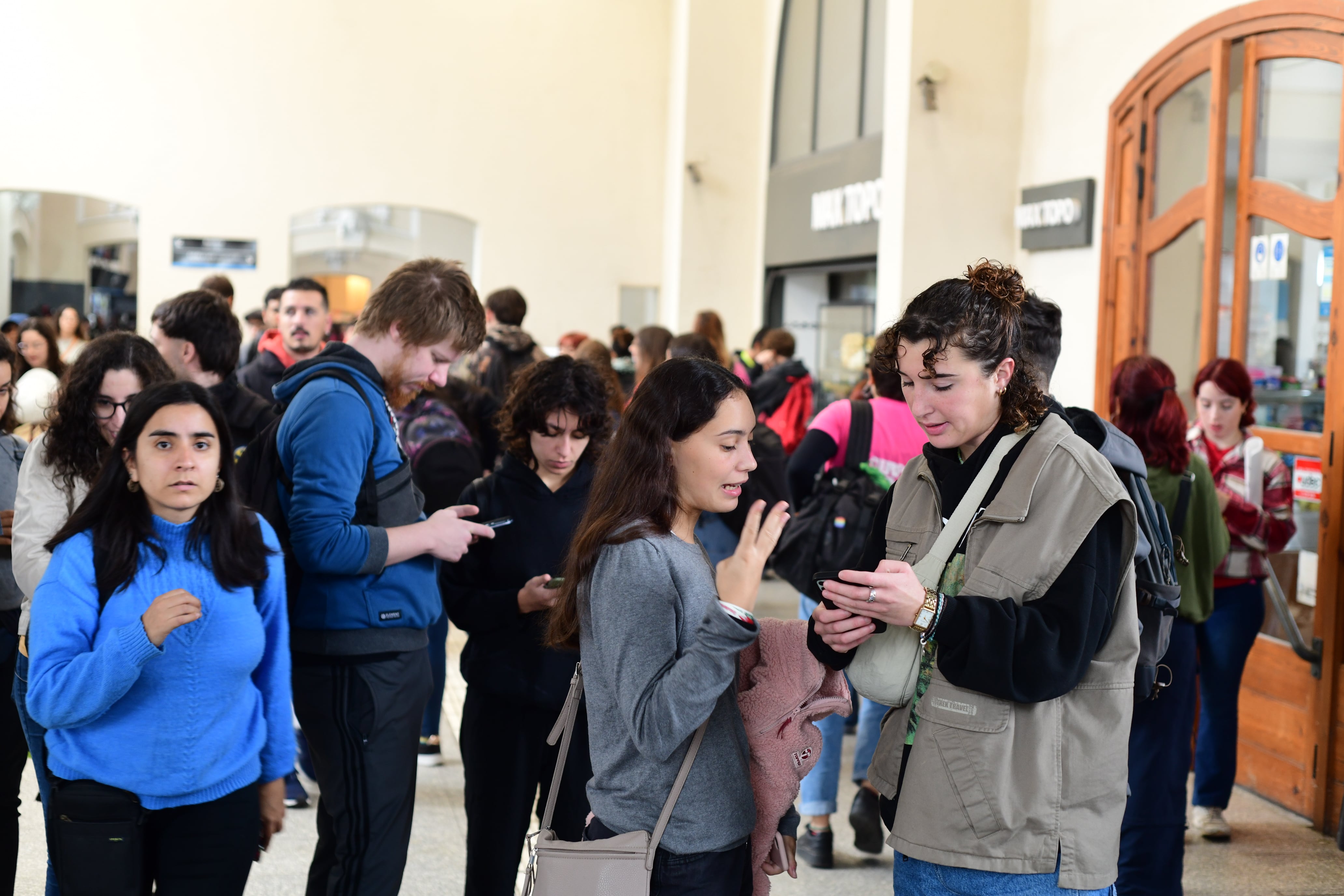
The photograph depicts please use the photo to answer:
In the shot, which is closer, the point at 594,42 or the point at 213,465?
the point at 213,465

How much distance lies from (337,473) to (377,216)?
11.8 meters

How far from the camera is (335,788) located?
258 cm

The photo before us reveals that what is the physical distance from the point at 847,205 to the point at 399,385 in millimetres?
8142

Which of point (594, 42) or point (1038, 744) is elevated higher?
point (594, 42)

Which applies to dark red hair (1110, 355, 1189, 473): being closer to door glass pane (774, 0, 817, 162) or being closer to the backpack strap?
the backpack strap

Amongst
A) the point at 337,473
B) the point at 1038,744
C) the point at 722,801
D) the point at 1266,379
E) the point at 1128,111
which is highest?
the point at 1128,111

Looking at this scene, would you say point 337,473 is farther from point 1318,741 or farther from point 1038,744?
point 1318,741

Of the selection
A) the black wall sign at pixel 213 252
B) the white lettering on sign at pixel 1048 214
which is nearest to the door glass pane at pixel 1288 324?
the white lettering on sign at pixel 1048 214

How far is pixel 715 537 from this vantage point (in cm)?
571

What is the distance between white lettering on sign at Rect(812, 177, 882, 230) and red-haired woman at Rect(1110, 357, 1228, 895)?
18.9ft

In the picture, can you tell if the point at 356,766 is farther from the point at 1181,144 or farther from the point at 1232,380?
the point at 1181,144

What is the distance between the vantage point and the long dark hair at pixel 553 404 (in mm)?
2908

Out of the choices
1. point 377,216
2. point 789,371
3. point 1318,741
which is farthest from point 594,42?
point 1318,741

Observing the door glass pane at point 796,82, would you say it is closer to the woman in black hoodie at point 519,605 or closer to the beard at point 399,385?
the woman in black hoodie at point 519,605
